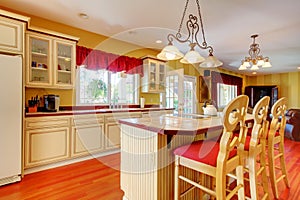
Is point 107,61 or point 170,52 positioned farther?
point 107,61

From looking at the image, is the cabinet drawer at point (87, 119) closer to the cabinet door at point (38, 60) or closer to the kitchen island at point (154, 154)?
the cabinet door at point (38, 60)

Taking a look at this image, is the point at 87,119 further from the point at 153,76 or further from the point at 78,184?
the point at 153,76

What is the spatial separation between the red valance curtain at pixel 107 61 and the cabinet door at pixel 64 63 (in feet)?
0.56

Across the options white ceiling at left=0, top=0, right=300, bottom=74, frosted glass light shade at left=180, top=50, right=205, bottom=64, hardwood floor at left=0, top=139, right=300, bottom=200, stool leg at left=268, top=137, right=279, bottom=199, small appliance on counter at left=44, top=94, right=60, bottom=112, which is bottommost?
hardwood floor at left=0, top=139, right=300, bottom=200

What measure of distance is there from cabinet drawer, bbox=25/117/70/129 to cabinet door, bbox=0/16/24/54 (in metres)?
0.98

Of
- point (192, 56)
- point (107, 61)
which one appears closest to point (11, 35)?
point (107, 61)

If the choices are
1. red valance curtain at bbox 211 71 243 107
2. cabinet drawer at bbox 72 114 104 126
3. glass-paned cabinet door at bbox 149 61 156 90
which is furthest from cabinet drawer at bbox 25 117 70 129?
red valance curtain at bbox 211 71 243 107

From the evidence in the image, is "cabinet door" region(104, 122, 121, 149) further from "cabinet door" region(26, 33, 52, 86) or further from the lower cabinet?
"cabinet door" region(26, 33, 52, 86)

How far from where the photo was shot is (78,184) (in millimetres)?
2338

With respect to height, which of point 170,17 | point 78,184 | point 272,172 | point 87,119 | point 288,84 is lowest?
point 78,184

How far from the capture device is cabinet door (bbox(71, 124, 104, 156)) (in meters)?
3.03

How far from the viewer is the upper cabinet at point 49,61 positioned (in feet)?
9.16

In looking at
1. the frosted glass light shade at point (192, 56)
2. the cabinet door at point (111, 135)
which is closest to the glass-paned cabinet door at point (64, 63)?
the cabinet door at point (111, 135)

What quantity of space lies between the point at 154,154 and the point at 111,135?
2.13 metres
